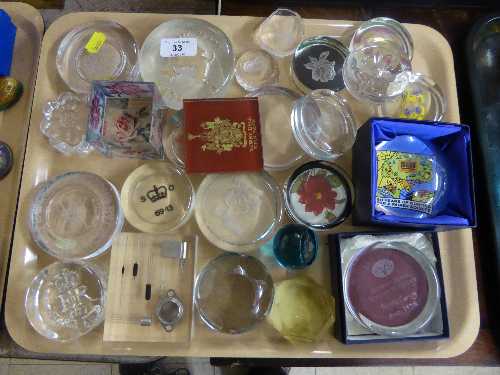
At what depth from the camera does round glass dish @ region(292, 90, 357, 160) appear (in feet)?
3.13

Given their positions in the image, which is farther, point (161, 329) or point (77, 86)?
point (77, 86)

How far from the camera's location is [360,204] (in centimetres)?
90

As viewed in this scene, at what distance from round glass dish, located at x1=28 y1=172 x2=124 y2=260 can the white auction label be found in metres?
0.34

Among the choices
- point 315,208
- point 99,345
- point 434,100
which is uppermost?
point 434,100

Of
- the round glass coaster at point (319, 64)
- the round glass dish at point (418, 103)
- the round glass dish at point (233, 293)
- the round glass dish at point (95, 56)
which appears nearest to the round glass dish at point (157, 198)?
the round glass dish at point (233, 293)

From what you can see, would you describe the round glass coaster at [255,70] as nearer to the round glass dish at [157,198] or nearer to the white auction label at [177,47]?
the white auction label at [177,47]

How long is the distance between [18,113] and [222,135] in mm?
540

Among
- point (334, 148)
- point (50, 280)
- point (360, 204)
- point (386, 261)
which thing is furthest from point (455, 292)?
point (50, 280)

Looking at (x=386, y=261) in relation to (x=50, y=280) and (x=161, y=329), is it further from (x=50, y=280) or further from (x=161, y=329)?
(x=50, y=280)

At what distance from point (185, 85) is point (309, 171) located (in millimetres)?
363

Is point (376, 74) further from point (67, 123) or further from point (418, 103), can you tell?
point (67, 123)

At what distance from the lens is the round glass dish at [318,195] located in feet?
3.13

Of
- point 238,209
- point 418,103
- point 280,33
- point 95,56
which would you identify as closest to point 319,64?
point 280,33

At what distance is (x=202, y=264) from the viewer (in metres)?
0.93
